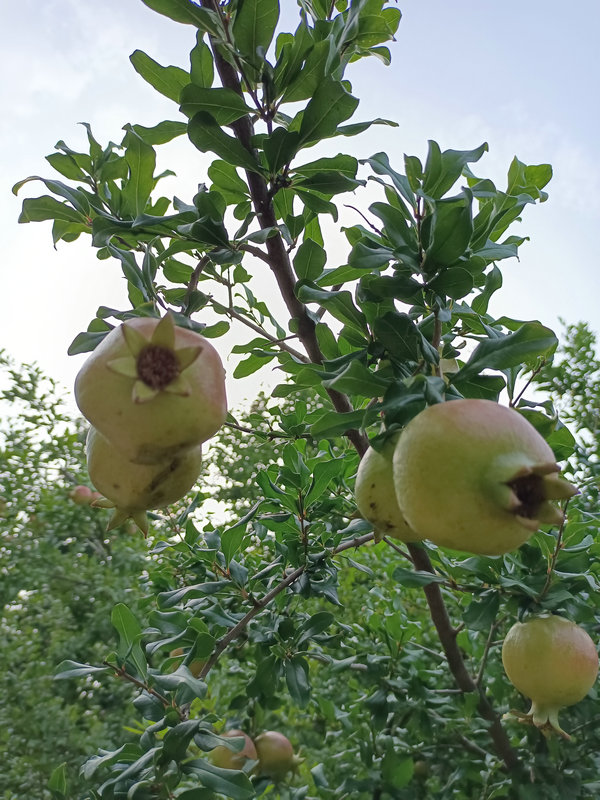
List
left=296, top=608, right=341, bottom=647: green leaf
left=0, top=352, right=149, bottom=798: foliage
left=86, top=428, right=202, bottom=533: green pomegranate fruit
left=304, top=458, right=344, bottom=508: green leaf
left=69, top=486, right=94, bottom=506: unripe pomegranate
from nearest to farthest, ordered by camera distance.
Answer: left=86, top=428, right=202, bottom=533: green pomegranate fruit < left=304, top=458, right=344, bottom=508: green leaf < left=296, top=608, right=341, bottom=647: green leaf < left=0, top=352, right=149, bottom=798: foliage < left=69, top=486, right=94, bottom=506: unripe pomegranate

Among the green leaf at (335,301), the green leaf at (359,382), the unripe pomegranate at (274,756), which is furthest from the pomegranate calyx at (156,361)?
the unripe pomegranate at (274,756)

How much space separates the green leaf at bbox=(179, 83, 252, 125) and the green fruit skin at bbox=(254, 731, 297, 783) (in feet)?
4.85

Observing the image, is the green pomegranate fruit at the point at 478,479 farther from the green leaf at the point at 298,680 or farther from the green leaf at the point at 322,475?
the green leaf at the point at 298,680

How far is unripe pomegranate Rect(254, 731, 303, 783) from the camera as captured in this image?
5.25ft

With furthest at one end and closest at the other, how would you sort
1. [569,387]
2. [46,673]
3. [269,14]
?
[46,673]
[569,387]
[269,14]

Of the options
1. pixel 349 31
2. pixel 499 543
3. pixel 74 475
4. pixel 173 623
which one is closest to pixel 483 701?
pixel 173 623

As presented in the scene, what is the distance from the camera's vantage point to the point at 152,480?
60 cm

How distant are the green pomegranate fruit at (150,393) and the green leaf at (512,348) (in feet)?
0.93

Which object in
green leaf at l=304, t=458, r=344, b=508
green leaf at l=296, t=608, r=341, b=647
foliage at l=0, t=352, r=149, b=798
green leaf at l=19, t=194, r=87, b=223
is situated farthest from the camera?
foliage at l=0, t=352, r=149, b=798

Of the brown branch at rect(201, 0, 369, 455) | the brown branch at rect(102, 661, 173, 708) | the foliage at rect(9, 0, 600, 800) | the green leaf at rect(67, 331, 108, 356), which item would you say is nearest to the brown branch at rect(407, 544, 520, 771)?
the foliage at rect(9, 0, 600, 800)

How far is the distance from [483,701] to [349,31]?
51.5 inches

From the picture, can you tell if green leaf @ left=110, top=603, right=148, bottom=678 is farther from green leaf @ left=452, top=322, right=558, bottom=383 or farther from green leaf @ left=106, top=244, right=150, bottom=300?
green leaf @ left=452, top=322, right=558, bottom=383

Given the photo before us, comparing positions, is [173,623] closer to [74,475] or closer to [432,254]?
[432,254]

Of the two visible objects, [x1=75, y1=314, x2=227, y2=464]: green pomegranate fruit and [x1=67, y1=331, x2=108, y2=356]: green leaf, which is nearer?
[x1=75, y1=314, x2=227, y2=464]: green pomegranate fruit
